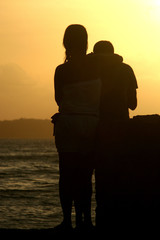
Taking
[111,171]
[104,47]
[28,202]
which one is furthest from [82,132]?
[28,202]

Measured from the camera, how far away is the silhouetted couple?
4.08 m

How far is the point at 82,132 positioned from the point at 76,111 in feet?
0.61

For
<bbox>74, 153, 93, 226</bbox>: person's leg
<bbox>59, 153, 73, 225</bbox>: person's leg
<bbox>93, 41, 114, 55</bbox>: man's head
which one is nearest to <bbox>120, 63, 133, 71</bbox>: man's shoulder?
<bbox>93, 41, 114, 55</bbox>: man's head

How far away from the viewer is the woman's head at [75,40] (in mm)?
4164

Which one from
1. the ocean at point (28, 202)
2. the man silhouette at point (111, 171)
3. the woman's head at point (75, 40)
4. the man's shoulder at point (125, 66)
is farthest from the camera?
the ocean at point (28, 202)

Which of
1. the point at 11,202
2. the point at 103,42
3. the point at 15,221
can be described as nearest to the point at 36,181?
the point at 11,202

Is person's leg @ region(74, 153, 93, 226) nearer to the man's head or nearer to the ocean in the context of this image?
the man's head

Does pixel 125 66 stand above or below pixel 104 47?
below

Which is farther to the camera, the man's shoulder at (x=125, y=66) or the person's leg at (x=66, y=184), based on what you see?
the man's shoulder at (x=125, y=66)

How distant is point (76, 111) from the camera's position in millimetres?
4094

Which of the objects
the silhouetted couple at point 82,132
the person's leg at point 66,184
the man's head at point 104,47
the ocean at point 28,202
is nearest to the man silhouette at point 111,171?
the silhouetted couple at point 82,132

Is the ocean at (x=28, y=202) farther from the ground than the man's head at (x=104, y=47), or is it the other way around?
the man's head at (x=104, y=47)

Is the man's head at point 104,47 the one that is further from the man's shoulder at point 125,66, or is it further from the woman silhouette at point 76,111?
the woman silhouette at point 76,111

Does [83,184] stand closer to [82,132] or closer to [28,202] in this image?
[82,132]
